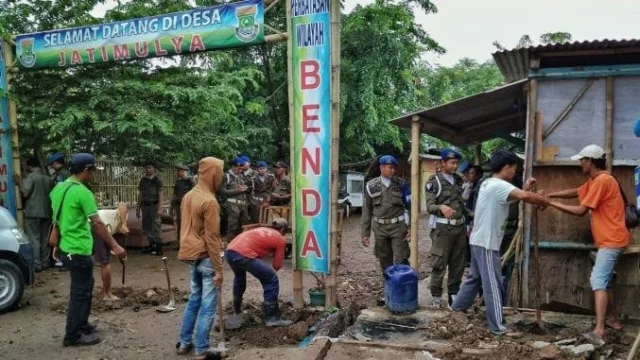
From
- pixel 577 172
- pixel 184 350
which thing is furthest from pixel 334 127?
pixel 184 350

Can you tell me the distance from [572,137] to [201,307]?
438cm

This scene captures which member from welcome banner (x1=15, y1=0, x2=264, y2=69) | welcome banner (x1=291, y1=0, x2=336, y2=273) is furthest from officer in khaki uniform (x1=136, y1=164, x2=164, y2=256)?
welcome banner (x1=291, y1=0, x2=336, y2=273)

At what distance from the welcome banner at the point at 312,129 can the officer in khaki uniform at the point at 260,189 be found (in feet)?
16.3

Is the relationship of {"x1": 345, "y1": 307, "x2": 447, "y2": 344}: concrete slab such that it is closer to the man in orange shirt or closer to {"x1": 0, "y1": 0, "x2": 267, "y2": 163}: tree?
the man in orange shirt

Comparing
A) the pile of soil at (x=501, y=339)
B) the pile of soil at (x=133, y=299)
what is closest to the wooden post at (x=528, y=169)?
the pile of soil at (x=501, y=339)

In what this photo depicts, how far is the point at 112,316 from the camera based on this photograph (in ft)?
21.0

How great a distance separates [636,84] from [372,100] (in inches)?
406

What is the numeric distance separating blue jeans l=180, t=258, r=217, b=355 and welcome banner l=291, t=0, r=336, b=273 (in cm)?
153

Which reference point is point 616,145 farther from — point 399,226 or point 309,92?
point 309,92

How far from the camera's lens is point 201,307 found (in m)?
4.93

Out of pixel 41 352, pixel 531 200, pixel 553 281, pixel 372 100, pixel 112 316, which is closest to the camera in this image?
pixel 531 200

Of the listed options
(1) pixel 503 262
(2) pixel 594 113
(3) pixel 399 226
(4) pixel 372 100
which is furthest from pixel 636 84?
(4) pixel 372 100

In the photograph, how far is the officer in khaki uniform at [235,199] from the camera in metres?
10.5

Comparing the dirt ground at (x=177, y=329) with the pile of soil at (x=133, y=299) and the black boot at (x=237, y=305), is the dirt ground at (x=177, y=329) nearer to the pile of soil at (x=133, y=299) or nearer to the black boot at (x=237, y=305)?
the pile of soil at (x=133, y=299)
